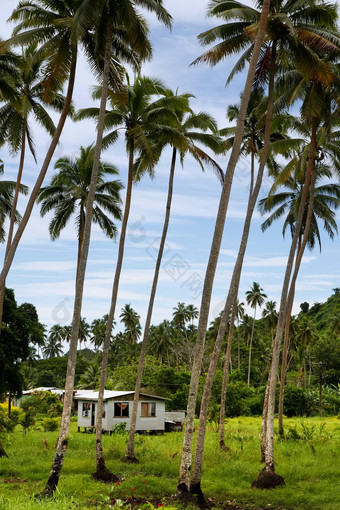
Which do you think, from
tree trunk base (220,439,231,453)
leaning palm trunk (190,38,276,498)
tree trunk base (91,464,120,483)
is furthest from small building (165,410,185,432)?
leaning palm trunk (190,38,276,498)

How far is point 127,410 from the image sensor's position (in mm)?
34562

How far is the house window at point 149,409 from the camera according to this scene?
115ft

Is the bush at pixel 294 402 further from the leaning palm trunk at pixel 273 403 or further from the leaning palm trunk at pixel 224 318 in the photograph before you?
the leaning palm trunk at pixel 224 318

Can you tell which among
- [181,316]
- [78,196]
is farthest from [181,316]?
[78,196]

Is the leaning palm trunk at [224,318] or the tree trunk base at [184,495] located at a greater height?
the leaning palm trunk at [224,318]

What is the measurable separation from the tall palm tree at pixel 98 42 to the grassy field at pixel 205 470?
1.46 meters

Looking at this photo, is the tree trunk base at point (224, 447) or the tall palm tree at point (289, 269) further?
the tree trunk base at point (224, 447)

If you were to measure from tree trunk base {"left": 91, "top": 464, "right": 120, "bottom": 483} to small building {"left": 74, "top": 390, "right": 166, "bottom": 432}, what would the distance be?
1560 cm

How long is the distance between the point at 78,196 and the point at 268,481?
15.8 metres

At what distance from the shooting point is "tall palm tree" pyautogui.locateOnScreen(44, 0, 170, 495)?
1445cm

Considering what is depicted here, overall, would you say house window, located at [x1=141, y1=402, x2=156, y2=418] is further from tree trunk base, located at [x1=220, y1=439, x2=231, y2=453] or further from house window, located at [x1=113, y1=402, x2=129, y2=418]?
tree trunk base, located at [x1=220, y1=439, x2=231, y2=453]

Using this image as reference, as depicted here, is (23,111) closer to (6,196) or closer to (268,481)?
(6,196)

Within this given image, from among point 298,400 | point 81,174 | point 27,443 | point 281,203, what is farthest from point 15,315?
point 298,400

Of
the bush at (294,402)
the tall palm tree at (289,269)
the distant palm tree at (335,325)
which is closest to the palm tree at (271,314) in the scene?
the distant palm tree at (335,325)
